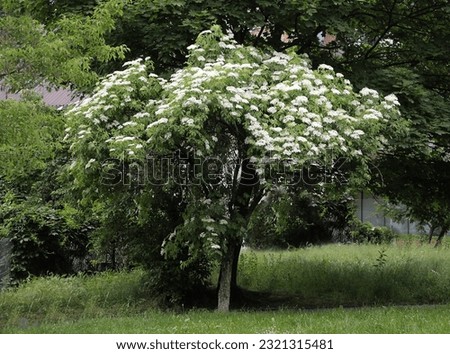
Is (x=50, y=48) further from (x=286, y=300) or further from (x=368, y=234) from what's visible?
(x=368, y=234)

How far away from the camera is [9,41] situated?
9.62 meters

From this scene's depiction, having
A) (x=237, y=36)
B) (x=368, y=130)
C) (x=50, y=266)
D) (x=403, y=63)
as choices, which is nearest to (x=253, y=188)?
(x=368, y=130)

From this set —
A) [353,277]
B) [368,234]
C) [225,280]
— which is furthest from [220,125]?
[368,234]

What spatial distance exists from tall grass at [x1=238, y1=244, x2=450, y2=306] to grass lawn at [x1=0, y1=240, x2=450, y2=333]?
21mm

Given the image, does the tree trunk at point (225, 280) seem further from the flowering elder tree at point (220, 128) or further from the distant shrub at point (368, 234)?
the distant shrub at point (368, 234)

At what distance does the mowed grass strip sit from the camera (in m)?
8.81

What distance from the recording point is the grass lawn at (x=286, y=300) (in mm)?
9391

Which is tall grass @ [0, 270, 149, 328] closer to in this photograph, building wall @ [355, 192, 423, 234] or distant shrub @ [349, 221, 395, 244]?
distant shrub @ [349, 221, 395, 244]

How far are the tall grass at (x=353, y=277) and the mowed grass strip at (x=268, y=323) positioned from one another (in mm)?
3013

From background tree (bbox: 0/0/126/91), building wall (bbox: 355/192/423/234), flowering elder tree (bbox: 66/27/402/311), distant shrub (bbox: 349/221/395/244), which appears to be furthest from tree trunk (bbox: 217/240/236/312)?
building wall (bbox: 355/192/423/234)

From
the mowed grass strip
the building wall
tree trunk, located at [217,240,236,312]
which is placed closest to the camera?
the mowed grass strip

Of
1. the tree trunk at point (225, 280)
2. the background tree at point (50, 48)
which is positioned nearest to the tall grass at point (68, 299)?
the tree trunk at point (225, 280)

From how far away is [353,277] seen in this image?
15430 millimetres

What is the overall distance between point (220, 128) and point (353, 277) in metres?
6.45
